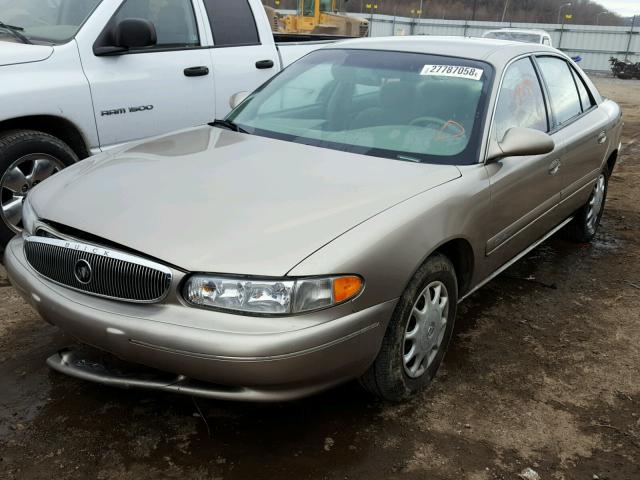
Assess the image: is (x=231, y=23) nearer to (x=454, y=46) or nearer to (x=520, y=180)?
(x=454, y=46)

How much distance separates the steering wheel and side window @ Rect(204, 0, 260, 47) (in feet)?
8.26

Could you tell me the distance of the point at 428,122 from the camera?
3352 millimetres

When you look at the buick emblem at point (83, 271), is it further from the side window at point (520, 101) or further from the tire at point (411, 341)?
the side window at point (520, 101)

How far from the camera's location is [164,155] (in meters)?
3.21

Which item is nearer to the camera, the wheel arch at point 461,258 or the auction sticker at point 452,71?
the wheel arch at point 461,258

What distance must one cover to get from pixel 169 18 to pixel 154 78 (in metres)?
0.58

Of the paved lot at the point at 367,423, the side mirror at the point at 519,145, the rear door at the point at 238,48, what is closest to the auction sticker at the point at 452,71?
the side mirror at the point at 519,145

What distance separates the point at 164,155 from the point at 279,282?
4.13ft

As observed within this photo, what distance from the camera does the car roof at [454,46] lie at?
12.0 ft

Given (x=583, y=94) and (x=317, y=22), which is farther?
(x=317, y=22)

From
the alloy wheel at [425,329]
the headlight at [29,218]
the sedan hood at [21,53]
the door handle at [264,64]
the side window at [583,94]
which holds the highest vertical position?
the sedan hood at [21,53]

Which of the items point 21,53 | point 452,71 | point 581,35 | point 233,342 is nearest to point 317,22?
point 581,35

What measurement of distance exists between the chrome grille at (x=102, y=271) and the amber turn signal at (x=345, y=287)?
0.60m

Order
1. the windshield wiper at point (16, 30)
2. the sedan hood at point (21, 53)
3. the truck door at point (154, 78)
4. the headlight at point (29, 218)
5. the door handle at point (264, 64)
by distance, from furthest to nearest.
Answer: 1. the door handle at point (264, 64)
2. the truck door at point (154, 78)
3. the windshield wiper at point (16, 30)
4. the sedan hood at point (21, 53)
5. the headlight at point (29, 218)
